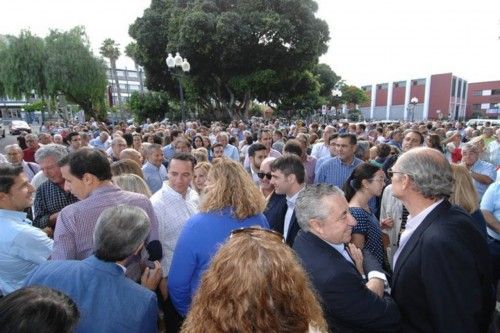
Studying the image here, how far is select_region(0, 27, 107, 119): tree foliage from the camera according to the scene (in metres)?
27.6

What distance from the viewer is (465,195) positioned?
3.43 metres

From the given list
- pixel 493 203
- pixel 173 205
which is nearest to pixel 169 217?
pixel 173 205

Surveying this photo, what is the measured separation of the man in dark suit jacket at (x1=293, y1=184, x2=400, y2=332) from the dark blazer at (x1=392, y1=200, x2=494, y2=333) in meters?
0.13

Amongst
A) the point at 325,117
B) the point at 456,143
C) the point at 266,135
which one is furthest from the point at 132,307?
the point at 325,117

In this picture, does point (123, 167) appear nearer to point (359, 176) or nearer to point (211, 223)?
point (211, 223)

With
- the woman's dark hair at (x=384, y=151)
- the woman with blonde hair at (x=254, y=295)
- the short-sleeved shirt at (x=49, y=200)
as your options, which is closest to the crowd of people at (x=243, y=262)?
the woman with blonde hair at (x=254, y=295)

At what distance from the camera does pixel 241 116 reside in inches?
1164

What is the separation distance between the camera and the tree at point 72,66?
28062 mm

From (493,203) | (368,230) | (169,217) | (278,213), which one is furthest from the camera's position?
(493,203)

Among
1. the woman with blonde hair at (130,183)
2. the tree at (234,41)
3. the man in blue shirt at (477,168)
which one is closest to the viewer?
the woman with blonde hair at (130,183)

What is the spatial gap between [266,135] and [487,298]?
21.0ft

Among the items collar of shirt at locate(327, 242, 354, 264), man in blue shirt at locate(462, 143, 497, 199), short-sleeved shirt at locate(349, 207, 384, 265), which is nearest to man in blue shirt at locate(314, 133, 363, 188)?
man in blue shirt at locate(462, 143, 497, 199)

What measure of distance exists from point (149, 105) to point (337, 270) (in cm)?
3054

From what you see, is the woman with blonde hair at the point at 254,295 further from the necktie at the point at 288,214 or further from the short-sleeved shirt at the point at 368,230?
the necktie at the point at 288,214
